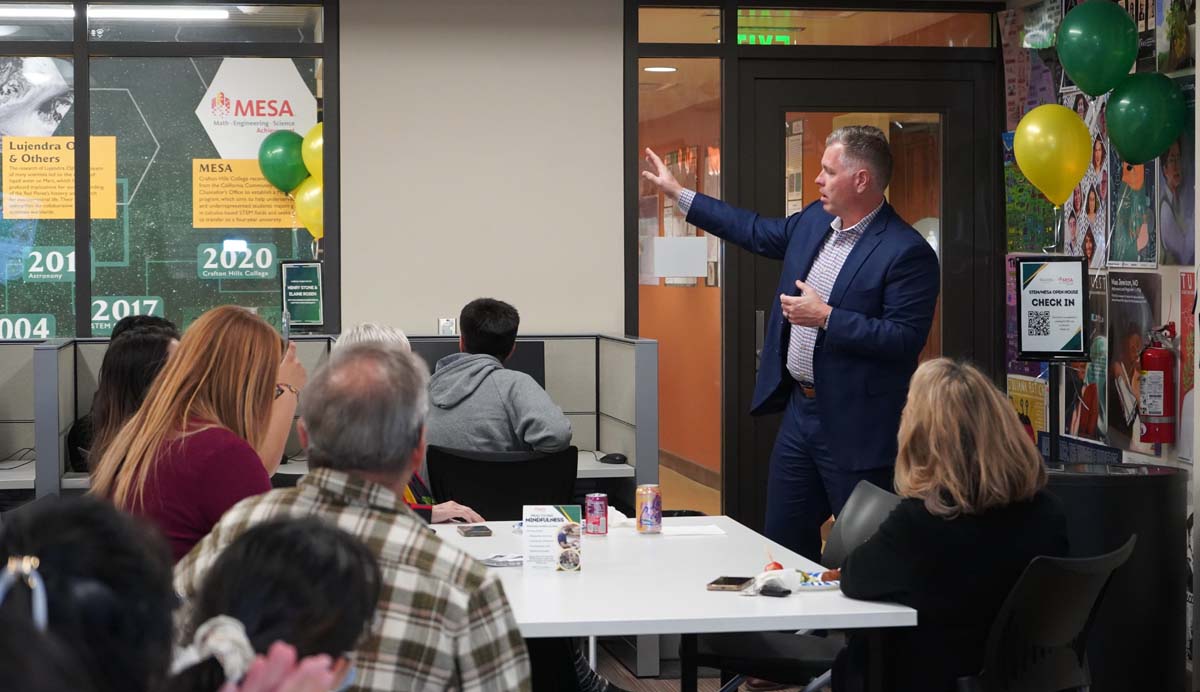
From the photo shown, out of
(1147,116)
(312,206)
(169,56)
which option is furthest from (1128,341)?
(169,56)

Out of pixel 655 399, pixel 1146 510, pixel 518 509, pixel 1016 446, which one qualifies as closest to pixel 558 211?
pixel 655 399

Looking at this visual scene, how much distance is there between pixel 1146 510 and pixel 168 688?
3688mm

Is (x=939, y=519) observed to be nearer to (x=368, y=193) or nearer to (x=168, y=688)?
(x=168, y=688)

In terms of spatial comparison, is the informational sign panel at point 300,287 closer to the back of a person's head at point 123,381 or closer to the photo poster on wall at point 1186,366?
the back of a person's head at point 123,381

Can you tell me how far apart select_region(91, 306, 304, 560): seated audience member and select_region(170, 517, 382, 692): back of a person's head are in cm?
136

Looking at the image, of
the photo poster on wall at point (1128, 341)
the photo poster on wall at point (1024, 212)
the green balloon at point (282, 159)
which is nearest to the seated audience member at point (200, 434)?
the green balloon at point (282, 159)

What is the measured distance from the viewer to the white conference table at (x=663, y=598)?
267 cm

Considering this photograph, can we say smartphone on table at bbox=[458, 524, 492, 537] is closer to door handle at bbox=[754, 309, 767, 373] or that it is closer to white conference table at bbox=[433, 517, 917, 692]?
white conference table at bbox=[433, 517, 917, 692]

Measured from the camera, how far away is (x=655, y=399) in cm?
504

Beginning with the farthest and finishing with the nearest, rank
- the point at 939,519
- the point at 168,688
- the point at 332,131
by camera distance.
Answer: the point at 332,131, the point at 939,519, the point at 168,688

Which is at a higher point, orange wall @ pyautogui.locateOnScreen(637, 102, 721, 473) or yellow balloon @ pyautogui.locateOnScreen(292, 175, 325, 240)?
yellow balloon @ pyautogui.locateOnScreen(292, 175, 325, 240)

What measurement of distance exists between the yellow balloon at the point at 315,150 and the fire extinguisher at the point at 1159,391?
10.9 ft

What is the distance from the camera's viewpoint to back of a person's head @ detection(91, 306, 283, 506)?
8.81 feet

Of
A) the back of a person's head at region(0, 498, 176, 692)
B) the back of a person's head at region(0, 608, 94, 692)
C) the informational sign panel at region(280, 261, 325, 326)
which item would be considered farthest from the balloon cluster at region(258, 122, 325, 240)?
the back of a person's head at region(0, 608, 94, 692)
